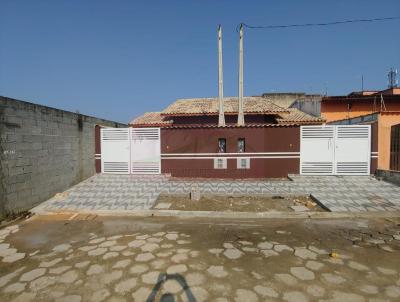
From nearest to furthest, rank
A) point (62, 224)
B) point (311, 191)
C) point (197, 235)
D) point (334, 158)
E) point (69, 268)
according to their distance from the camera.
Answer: point (69, 268)
point (197, 235)
point (62, 224)
point (311, 191)
point (334, 158)

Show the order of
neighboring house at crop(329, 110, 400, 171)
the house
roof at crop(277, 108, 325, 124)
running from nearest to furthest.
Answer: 1. neighboring house at crop(329, 110, 400, 171)
2. the house
3. roof at crop(277, 108, 325, 124)

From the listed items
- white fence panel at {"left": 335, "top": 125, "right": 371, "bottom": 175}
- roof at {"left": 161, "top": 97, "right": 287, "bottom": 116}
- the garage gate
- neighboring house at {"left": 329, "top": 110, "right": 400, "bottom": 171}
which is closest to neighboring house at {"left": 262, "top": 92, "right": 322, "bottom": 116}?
roof at {"left": 161, "top": 97, "right": 287, "bottom": 116}

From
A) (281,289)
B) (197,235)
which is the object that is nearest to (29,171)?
(197,235)

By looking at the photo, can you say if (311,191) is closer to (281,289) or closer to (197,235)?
(197,235)

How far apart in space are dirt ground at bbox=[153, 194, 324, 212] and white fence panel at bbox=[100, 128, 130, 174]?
4.19 metres

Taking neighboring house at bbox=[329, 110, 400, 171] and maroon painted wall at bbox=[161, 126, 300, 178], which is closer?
neighboring house at bbox=[329, 110, 400, 171]

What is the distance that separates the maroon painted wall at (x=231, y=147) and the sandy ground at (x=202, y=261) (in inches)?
230

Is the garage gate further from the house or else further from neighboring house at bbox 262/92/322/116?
neighboring house at bbox 262/92/322/116

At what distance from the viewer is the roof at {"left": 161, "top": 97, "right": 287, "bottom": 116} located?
1927 centimetres

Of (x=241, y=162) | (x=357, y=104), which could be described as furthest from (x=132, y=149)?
(x=357, y=104)

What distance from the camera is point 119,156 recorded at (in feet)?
43.1

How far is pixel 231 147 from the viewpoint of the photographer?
42.3 ft

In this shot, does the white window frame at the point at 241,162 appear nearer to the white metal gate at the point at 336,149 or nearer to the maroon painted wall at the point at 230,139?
the maroon painted wall at the point at 230,139

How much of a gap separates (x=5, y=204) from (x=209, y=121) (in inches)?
581
